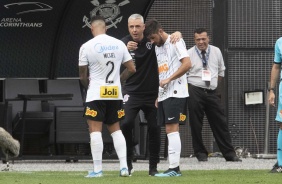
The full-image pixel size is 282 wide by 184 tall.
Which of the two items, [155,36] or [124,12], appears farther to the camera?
[124,12]

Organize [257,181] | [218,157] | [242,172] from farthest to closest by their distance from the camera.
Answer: [218,157], [242,172], [257,181]

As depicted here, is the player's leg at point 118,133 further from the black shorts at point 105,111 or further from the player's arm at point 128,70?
the player's arm at point 128,70

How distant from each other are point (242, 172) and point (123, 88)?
2098 millimetres

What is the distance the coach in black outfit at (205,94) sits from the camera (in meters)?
20.2

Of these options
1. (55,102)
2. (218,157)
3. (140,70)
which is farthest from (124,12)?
(140,70)

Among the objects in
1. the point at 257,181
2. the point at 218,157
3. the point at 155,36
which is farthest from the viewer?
the point at 218,157

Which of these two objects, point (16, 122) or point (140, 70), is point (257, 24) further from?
point (140, 70)

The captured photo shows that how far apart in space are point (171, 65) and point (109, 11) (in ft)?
17.8

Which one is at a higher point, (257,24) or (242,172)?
(257,24)

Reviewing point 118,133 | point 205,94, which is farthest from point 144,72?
point 205,94

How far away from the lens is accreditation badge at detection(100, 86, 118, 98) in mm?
14844

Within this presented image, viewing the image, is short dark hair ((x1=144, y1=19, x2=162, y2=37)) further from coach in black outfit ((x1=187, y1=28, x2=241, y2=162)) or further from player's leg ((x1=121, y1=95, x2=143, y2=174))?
coach in black outfit ((x1=187, y1=28, x2=241, y2=162))

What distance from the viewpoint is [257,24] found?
23.2 m

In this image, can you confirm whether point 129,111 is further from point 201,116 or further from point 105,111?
point 201,116
